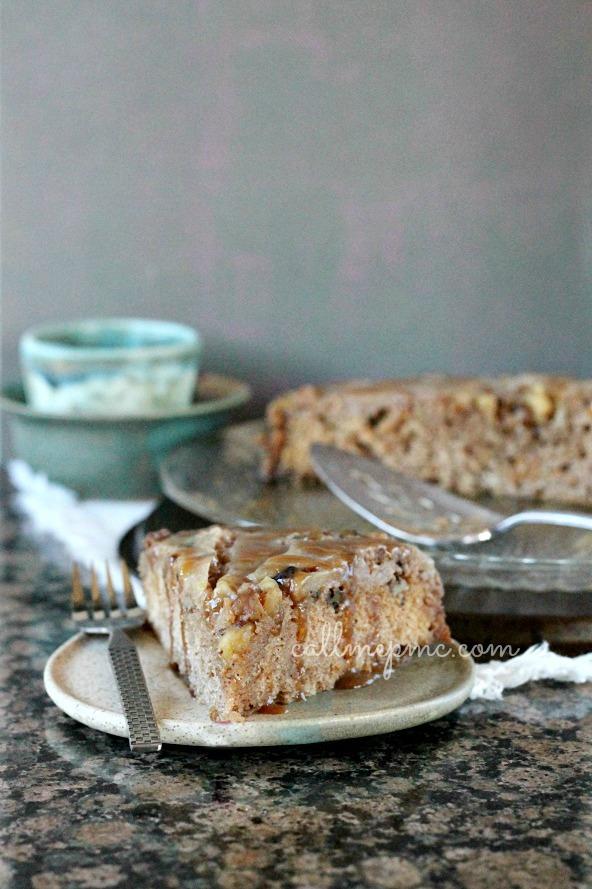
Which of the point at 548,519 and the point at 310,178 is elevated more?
the point at 310,178

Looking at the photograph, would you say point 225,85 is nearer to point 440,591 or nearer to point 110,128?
point 110,128

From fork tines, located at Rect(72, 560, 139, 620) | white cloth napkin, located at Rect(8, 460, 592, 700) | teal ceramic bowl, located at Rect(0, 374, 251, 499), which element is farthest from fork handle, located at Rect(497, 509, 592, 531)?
teal ceramic bowl, located at Rect(0, 374, 251, 499)

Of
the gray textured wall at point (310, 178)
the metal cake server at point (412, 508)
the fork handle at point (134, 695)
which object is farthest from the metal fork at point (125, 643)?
the gray textured wall at point (310, 178)

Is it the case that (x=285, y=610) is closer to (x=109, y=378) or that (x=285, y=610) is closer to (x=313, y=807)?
(x=313, y=807)

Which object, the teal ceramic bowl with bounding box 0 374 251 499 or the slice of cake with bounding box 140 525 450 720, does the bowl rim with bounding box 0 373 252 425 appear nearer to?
the teal ceramic bowl with bounding box 0 374 251 499

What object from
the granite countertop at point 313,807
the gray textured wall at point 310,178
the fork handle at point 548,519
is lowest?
the granite countertop at point 313,807

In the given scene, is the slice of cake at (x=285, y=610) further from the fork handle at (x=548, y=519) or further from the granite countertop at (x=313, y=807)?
the fork handle at (x=548, y=519)

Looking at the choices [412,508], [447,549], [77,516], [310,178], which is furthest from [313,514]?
[310,178]
